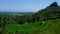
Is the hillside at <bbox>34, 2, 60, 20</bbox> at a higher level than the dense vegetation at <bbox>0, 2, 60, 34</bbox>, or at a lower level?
higher

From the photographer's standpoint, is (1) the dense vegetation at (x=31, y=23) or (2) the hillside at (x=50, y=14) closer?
(1) the dense vegetation at (x=31, y=23)

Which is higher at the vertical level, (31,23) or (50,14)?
(50,14)

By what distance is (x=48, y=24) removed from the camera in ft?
124

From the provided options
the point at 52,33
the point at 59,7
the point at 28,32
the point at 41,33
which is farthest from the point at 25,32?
the point at 59,7

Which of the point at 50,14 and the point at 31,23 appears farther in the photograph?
the point at 50,14

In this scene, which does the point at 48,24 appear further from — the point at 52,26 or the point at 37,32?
the point at 37,32

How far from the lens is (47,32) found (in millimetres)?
32031

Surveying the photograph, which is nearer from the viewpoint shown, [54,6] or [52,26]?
[52,26]

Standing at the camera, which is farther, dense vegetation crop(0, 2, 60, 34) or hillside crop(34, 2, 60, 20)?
hillside crop(34, 2, 60, 20)

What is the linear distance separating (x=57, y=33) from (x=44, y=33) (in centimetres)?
248

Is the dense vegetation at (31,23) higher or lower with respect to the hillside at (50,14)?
lower

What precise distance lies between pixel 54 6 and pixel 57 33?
203ft

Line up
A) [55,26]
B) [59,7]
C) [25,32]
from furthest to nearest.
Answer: [59,7] → [55,26] → [25,32]

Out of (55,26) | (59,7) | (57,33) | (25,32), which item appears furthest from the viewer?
(59,7)
